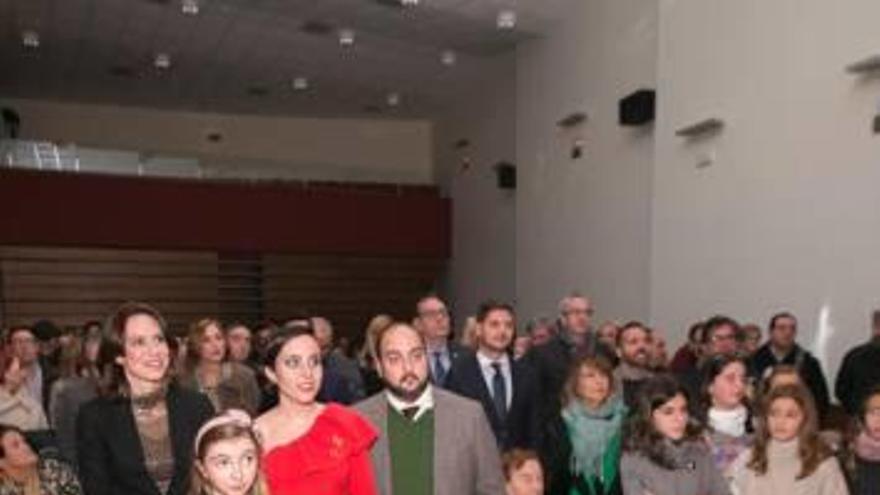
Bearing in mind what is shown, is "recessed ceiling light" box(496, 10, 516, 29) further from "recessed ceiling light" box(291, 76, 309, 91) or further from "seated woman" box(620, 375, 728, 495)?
"seated woman" box(620, 375, 728, 495)

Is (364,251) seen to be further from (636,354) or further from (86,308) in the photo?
(636,354)

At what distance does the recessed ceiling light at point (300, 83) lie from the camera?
15310 millimetres

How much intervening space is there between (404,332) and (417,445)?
0.32 m

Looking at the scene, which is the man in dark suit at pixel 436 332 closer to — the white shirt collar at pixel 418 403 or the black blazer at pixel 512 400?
the black blazer at pixel 512 400

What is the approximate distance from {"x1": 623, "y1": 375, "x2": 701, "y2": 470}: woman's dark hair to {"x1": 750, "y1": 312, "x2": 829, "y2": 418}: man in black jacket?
109 inches

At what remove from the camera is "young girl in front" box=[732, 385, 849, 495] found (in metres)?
4.07

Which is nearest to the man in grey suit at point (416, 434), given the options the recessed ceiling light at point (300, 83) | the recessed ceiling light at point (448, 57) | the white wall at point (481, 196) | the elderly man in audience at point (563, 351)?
the elderly man in audience at point (563, 351)

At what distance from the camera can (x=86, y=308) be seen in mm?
15680

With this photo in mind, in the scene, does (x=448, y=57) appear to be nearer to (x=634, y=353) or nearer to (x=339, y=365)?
(x=339, y=365)

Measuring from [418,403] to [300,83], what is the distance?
42.0 feet

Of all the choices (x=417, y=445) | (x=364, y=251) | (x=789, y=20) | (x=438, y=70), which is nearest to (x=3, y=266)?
(x=364, y=251)

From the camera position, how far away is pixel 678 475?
4059 millimetres

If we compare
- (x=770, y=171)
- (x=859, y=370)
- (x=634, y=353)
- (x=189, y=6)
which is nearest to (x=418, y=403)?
(x=634, y=353)

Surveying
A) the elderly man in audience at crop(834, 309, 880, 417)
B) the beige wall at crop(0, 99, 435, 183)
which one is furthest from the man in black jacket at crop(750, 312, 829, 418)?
the beige wall at crop(0, 99, 435, 183)
